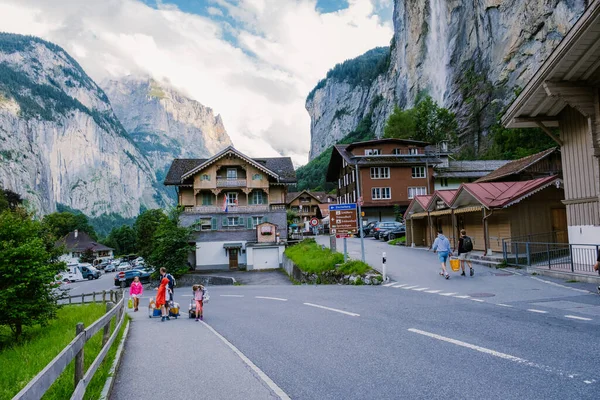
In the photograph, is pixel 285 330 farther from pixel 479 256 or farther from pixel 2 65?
pixel 2 65

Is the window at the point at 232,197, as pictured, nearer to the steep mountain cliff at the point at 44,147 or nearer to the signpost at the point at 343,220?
the signpost at the point at 343,220

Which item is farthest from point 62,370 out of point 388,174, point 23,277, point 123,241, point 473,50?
point 123,241

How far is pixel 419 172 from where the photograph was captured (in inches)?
2249

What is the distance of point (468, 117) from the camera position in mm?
75125

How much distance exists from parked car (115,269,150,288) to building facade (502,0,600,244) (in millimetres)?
37599

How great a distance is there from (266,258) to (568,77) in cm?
3378

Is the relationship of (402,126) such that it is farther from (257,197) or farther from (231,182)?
(231,182)

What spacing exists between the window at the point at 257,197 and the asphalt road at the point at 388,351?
1490 inches

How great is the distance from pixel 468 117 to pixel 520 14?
1686 centimetres

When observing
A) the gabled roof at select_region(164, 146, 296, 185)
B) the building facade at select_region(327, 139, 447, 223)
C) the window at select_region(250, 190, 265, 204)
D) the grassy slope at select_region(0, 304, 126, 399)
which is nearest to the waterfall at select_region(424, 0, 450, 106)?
the building facade at select_region(327, 139, 447, 223)

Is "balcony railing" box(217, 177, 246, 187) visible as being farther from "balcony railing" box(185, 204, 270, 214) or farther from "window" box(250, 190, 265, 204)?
"balcony railing" box(185, 204, 270, 214)

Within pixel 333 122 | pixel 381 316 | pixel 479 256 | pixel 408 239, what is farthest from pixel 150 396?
pixel 333 122

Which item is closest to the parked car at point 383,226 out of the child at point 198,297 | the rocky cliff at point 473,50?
the rocky cliff at point 473,50

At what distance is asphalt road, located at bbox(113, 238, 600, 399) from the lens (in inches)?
214
